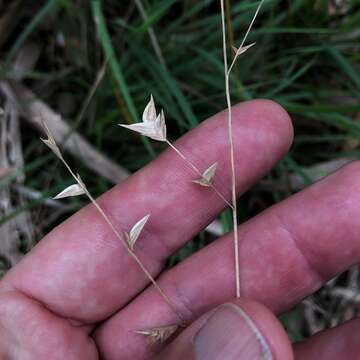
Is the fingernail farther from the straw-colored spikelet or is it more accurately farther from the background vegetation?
the background vegetation

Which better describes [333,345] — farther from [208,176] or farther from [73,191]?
[73,191]

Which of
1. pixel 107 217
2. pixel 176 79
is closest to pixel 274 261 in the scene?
pixel 107 217

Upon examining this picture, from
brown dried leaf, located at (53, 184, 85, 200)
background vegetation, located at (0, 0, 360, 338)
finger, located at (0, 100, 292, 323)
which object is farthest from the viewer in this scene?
background vegetation, located at (0, 0, 360, 338)

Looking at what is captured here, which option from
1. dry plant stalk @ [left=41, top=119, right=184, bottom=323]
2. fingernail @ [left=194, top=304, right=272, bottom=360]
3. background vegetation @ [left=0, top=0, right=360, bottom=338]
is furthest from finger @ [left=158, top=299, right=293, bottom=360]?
background vegetation @ [left=0, top=0, right=360, bottom=338]

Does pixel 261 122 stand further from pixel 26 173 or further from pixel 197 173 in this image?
pixel 26 173

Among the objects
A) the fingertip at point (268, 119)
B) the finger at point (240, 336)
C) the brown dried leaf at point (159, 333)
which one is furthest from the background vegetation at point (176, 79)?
the finger at point (240, 336)

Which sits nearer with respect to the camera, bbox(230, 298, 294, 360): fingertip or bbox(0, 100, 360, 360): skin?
bbox(230, 298, 294, 360): fingertip
